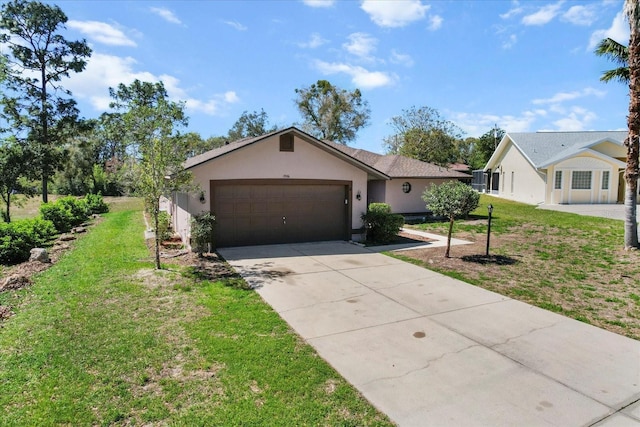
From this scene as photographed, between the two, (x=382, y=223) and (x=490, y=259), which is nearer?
(x=490, y=259)

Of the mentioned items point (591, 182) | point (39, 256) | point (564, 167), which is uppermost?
point (564, 167)

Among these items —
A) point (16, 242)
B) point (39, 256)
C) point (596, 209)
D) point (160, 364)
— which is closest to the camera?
point (160, 364)

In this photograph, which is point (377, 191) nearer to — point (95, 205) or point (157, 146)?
point (157, 146)

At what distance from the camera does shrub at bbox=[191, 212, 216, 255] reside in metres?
11.5

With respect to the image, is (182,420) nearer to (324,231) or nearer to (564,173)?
(324,231)

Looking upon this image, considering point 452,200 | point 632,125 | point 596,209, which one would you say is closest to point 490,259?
point 452,200

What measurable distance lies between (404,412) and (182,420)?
7.64ft

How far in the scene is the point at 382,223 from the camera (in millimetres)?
14516

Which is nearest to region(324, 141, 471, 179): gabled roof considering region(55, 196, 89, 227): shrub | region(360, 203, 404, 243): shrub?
region(360, 203, 404, 243): shrub

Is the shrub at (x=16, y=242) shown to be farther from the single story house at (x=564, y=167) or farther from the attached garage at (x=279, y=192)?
the single story house at (x=564, y=167)

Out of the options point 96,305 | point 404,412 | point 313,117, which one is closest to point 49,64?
point 313,117

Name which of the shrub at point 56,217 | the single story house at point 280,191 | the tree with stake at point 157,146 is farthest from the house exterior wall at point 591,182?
the shrub at point 56,217

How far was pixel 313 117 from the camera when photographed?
153 ft

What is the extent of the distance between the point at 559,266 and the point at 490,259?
1.77m
